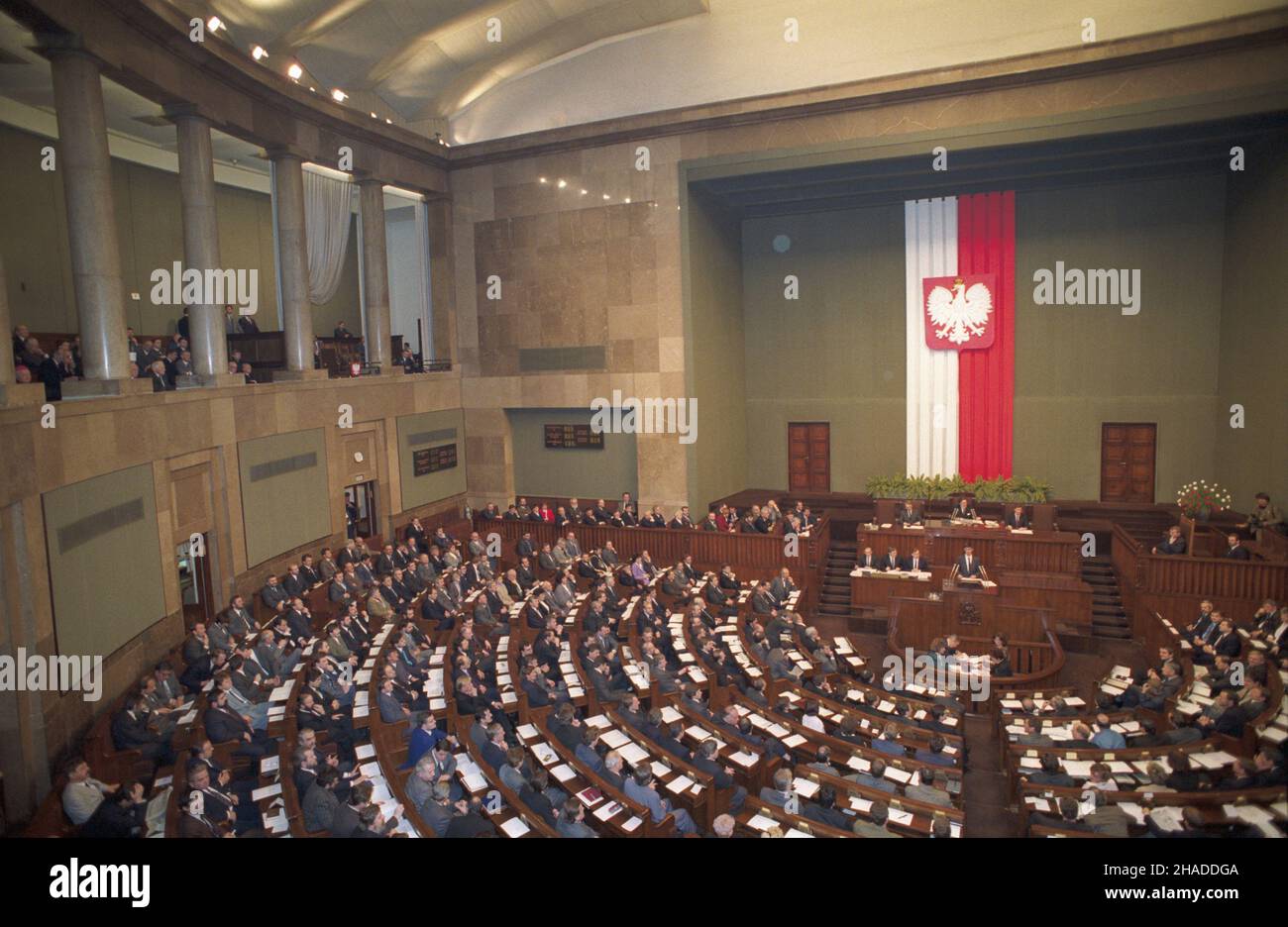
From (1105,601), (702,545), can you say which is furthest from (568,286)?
(1105,601)

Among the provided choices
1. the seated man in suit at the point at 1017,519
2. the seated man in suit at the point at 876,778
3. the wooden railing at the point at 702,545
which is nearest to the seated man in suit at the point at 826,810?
the seated man in suit at the point at 876,778

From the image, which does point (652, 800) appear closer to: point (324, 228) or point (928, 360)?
point (928, 360)

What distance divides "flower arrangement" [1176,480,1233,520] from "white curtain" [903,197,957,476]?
4685 mm

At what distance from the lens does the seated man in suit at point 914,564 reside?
45.3 feet

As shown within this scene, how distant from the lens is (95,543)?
9375mm

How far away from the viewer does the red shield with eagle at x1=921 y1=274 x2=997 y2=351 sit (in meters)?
18.1

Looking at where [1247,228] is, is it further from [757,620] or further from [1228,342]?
[757,620]

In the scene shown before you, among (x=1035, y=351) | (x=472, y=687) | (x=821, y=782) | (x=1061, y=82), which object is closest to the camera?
(x=821, y=782)

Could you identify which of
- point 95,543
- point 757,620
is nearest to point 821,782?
point 757,620

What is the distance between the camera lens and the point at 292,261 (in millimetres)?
14844

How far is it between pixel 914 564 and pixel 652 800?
8.40 m

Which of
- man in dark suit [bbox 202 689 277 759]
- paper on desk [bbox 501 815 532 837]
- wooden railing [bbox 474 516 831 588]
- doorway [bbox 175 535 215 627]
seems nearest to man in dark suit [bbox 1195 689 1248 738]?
paper on desk [bbox 501 815 532 837]

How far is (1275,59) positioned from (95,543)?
729 inches
